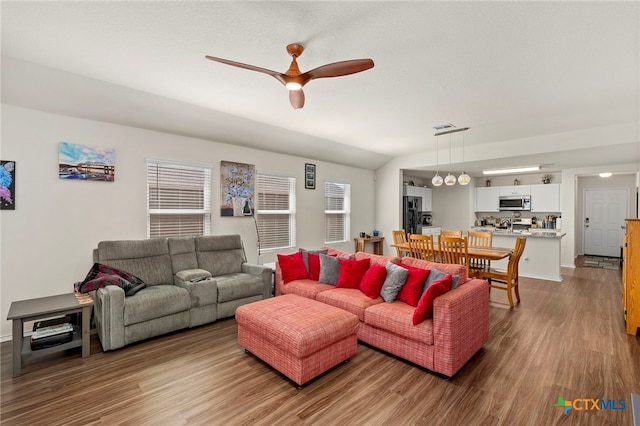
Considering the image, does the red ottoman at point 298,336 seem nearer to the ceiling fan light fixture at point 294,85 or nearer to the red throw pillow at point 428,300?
the red throw pillow at point 428,300

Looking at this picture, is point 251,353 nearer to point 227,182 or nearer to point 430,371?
point 430,371

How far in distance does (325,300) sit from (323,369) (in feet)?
3.09

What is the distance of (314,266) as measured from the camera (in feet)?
13.4

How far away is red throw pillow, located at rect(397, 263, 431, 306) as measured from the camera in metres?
2.94

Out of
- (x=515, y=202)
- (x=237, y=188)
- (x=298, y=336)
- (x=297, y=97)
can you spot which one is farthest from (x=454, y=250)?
(x=515, y=202)

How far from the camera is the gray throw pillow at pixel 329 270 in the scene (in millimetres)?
3811

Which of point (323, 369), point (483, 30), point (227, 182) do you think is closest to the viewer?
point (483, 30)

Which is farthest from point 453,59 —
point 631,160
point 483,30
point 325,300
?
point 631,160

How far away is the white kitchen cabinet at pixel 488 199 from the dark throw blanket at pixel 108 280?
8.66m

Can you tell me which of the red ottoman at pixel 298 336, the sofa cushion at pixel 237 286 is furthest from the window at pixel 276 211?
the red ottoman at pixel 298 336

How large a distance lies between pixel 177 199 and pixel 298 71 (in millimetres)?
2921

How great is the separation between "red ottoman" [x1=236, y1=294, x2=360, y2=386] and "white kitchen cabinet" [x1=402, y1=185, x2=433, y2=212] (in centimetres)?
566

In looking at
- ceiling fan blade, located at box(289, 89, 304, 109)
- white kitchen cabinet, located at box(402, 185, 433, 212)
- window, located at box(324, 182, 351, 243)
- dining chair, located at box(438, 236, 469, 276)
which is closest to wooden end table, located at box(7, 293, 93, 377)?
ceiling fan blade, located at box(289, 89, 304, 109)

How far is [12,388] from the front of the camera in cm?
234
